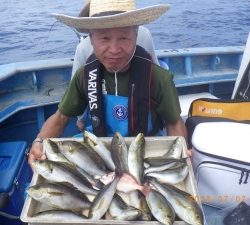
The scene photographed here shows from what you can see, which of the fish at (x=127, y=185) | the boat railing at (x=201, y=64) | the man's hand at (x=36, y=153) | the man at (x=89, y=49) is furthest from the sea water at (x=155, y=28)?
the fish at (x=127, y=185)

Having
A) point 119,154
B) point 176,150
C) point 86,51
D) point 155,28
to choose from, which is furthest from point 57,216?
point 155,28

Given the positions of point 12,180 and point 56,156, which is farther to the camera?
point 12,180

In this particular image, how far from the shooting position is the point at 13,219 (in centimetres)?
289

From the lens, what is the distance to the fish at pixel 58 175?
191 centimetres

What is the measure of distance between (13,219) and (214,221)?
1.69 meters

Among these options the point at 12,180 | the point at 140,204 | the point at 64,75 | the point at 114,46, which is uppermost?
the point at 114,46

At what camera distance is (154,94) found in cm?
279

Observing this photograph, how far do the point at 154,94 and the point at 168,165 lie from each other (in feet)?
2.82

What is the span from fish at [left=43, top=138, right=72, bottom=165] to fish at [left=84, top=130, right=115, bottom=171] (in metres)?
0.20

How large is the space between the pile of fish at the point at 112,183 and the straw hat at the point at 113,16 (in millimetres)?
789

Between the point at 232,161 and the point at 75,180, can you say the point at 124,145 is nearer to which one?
the point at 75,180

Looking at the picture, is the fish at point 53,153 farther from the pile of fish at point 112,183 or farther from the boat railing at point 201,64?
the boat railing at point 201,64

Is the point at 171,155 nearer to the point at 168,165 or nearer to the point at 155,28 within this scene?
the point at 168,165

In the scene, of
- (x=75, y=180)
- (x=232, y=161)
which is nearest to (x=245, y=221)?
(x=232, y=161)
